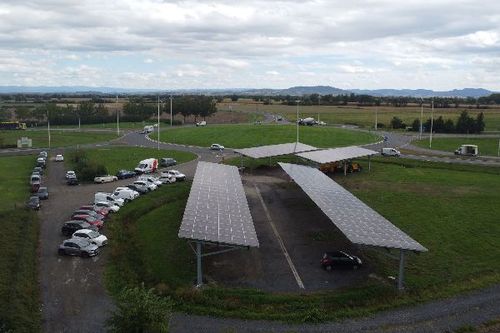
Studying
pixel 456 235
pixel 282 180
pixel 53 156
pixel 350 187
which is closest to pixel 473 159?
pixel 350 187

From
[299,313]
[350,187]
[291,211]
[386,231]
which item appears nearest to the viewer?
[299,313]

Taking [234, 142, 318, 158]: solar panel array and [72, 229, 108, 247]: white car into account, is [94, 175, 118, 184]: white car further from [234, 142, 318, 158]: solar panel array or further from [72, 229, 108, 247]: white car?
[72, 229, 108, 247]: white car

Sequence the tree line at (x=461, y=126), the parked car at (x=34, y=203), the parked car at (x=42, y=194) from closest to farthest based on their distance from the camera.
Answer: the parked car at (x=34, y=203)
the parked car at (x=42, y=194)
the tree line at (x=461, y=126)

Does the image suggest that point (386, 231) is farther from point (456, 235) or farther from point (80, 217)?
point (80, 217)

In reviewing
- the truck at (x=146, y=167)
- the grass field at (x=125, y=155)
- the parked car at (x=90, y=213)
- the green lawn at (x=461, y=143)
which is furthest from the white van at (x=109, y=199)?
the green lawn at (x=461, y=143)

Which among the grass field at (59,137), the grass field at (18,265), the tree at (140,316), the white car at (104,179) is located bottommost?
the grass field at (18,265)

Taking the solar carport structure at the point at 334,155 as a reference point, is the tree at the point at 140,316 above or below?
below

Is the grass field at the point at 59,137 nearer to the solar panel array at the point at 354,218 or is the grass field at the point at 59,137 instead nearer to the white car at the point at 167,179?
the white car at the point at 167,179
